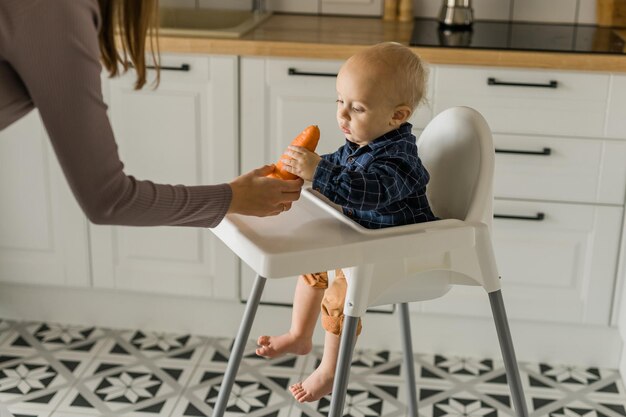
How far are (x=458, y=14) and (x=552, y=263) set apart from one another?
0.79m

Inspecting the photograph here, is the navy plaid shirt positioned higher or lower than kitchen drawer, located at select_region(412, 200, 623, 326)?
higher

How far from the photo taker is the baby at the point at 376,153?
1446 mm

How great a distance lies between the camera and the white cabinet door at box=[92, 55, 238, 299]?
2.52 metres

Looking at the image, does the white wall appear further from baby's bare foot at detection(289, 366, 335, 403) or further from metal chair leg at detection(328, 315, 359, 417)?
metal chair leg at detection(328, 315, 359, 417)

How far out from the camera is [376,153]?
155cm

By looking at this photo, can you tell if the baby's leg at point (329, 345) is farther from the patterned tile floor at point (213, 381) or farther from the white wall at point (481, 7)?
the white wall at point (481, 7)

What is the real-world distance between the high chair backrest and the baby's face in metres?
0.14

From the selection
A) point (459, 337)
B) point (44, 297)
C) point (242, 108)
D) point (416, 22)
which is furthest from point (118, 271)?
point (416, 22)

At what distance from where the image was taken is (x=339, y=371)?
143cm

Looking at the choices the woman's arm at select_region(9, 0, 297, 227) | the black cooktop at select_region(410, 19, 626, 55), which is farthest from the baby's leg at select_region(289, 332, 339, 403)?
the black cooktop at select_region(410, 19, 626, 55)

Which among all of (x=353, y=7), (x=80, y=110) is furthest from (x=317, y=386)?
(x=353, y=7)

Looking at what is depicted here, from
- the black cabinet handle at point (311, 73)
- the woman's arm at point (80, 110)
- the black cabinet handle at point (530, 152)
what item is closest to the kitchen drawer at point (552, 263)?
the black cabinet handle at point (530, 152)

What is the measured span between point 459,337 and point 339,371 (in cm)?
133

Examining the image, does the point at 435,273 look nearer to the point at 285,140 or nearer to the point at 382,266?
the point at 382,266
